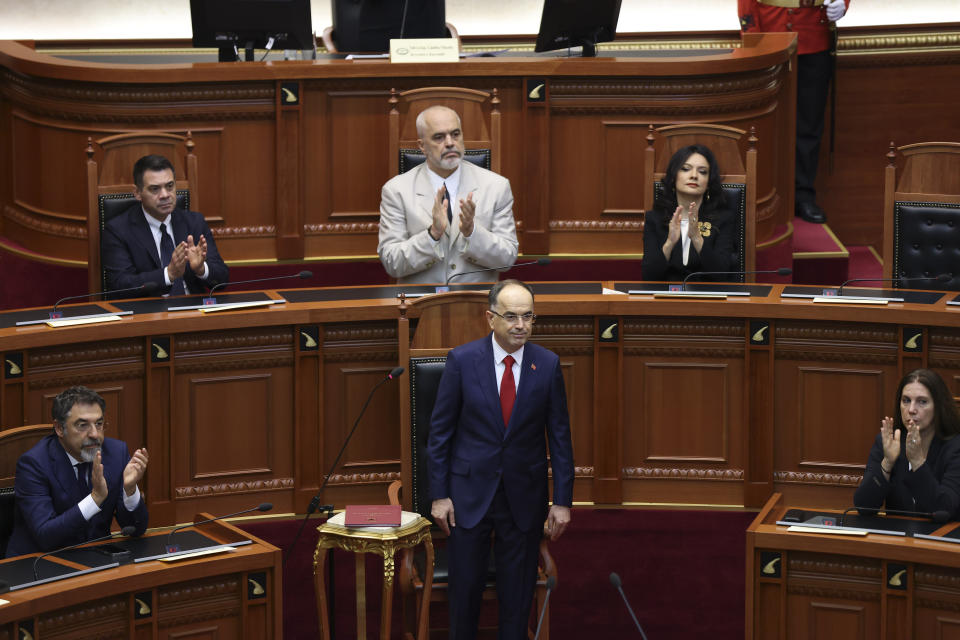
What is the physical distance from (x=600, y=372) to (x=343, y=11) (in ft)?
7.78

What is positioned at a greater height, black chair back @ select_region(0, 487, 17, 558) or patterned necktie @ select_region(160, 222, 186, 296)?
patterned necktie @ select_region(160, 222, 186, 296)

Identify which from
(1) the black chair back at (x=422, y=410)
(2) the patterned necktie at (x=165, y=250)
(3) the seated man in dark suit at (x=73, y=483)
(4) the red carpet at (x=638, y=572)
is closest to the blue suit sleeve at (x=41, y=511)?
(3) the seated man in dark suit at (x=73, y=483)

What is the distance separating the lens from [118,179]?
4.99 metres

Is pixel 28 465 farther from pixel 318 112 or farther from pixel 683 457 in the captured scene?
pixel 318 112

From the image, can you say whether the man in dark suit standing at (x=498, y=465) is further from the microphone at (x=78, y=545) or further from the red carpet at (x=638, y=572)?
the microphone at (x=78, y=545)

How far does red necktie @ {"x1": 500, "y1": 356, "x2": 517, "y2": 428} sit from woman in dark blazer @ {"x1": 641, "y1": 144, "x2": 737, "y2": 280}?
1153mm

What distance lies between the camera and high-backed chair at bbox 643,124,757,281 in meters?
5.02

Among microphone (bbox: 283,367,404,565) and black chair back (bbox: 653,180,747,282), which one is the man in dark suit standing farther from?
black chair back (bbox: 653,180,747,282)

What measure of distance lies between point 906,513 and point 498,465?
1.03 meters

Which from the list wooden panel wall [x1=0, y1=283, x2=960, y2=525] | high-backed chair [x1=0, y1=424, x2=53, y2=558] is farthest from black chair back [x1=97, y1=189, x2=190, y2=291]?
high-backed chair [x1=0, y1=424, x2=53, y2=558]

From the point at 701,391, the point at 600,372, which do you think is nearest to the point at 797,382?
the point at 701,391

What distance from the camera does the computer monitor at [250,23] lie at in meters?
5.66

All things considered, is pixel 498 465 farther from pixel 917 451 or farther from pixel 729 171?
pixel 729 171

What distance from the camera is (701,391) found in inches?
180
